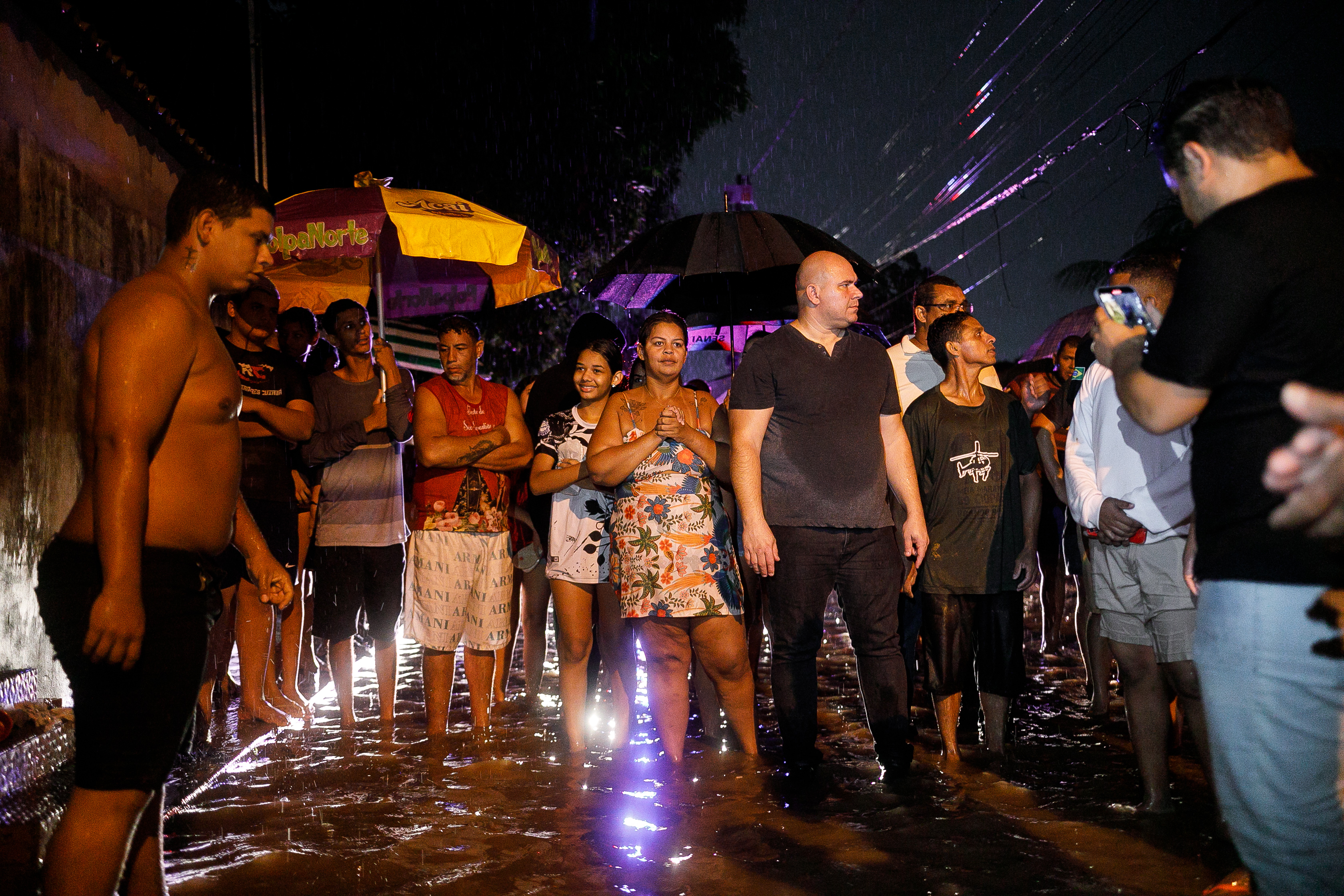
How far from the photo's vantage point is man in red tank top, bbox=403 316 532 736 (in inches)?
241

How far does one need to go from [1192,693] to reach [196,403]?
12.6 feet

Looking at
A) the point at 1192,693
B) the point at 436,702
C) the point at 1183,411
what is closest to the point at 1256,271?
the point at 1183,411

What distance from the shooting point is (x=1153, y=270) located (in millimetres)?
4281

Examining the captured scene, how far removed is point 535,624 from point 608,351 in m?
2.42

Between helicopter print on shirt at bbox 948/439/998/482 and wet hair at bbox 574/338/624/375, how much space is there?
6.89 ft

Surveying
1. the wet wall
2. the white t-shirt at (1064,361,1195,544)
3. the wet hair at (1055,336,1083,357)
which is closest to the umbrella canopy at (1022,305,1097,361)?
the wet hair at (1055,336,1083,357)

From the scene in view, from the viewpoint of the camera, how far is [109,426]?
2.65 meters

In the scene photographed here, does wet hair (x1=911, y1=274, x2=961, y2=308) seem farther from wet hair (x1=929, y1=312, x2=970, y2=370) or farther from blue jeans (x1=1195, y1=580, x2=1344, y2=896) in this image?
blue jeans (x1=1195, y1=580, x2=1344, y2=896)

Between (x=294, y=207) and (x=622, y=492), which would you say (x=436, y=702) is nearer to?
(x=622, y=492)

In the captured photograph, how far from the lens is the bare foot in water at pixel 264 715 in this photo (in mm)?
6258

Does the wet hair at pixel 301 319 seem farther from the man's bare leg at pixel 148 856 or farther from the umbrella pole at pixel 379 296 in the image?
the man's bare leg at pixel 148 856

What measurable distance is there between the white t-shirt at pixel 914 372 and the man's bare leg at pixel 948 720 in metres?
1.98

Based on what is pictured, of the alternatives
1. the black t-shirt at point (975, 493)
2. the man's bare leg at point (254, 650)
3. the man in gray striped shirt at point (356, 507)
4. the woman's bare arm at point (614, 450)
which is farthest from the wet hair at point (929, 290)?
the man's bare leg at point (254, 650)

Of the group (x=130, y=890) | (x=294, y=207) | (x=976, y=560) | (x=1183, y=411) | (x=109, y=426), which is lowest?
(x=130, y=890)
